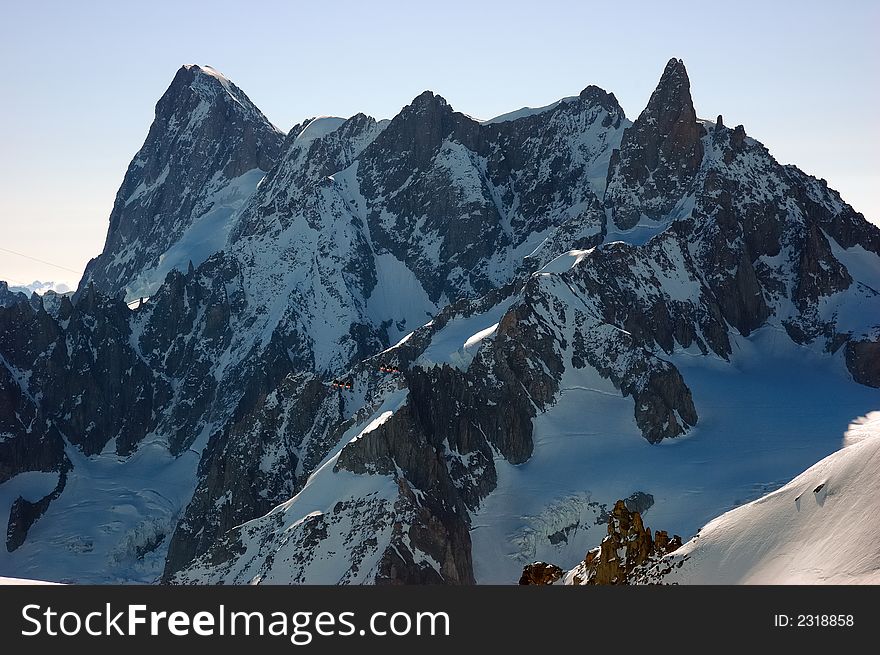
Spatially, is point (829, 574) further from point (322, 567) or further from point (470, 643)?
point (322, 567)

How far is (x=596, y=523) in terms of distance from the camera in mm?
186125

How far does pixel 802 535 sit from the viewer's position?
316 ft

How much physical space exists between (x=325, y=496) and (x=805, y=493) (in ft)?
289

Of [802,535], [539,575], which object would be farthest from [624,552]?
[539,575]

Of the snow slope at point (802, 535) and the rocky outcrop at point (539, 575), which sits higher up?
the rocky outcrop at point (539, 575)

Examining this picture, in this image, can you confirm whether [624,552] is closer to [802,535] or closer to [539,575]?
[802,535]

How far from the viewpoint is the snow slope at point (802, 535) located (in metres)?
87.0

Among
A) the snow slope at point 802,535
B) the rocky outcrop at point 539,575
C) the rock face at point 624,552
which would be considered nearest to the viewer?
the snow slope at point 802,535

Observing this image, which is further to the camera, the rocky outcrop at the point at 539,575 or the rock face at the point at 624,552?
the rocky outcrop at the point at 539,575

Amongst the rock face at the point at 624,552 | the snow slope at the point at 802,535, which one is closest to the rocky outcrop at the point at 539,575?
the rock face at the point at 624,552

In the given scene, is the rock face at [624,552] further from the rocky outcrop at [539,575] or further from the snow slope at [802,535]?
the rocky outcrop at [539,575]

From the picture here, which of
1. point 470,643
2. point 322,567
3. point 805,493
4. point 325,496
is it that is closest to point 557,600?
point 470,643

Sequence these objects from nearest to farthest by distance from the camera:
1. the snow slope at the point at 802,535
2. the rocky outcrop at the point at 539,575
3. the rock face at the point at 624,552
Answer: the snow slope at the point at 802,535 → the rock face at the point at 624,552 → the rocky outcrop at the point at 539,575

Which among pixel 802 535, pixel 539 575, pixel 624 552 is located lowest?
pixel 802 535
